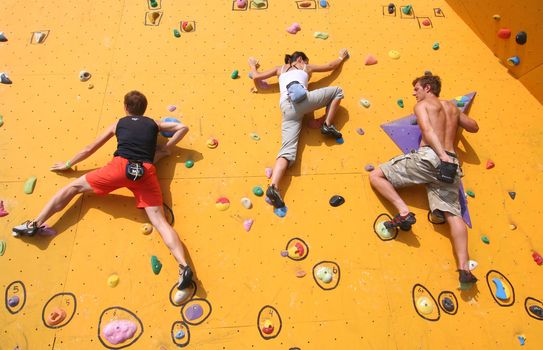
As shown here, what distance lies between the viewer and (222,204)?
9.84 ft

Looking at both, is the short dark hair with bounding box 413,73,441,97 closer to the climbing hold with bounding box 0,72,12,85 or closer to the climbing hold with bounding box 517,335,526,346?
the climbing hold with bounding box 517,335,526,346

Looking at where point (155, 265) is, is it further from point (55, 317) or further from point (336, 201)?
point (336, 201)

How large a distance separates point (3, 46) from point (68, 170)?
5.56 ft

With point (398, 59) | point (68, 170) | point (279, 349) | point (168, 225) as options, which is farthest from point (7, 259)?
point (398, 59)

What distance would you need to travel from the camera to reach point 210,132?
11.0 feet

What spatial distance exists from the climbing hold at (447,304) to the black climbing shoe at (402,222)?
0.56 meters


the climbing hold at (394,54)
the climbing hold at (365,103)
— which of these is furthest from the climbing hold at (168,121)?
the climbing hold at (394,54)

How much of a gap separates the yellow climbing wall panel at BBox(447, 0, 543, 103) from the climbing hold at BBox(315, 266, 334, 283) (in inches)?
114

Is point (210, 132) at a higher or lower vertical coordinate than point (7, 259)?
higher

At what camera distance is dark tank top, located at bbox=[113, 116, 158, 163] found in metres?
2.82

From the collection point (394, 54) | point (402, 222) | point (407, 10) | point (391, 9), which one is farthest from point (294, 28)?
point (402, 222)

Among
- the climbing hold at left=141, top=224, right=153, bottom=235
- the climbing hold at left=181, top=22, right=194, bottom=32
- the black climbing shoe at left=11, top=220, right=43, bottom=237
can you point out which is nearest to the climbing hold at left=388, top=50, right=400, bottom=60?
the climbing hold at left=181, top=22, right=194, bottom=32

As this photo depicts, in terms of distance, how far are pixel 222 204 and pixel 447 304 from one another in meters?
1.81

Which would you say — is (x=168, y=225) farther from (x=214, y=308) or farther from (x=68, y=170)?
(x=68, y=170)
